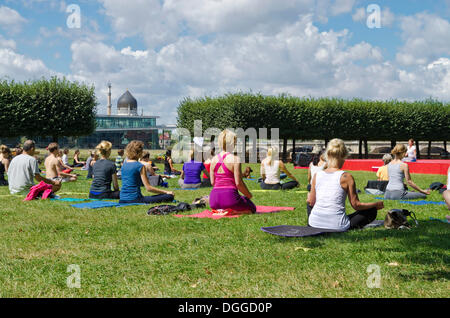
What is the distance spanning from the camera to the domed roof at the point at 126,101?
14575 cm

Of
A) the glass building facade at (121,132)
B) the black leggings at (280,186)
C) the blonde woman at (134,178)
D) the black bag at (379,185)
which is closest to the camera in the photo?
the blonde woman at (134,178)

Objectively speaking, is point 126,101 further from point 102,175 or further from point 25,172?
point 102,175

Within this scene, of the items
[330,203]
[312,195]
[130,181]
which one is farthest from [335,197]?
[130,181]

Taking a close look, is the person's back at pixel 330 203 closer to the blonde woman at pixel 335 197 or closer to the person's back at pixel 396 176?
the blonde woman at pixel 335 197

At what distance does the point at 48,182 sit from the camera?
11844 mm

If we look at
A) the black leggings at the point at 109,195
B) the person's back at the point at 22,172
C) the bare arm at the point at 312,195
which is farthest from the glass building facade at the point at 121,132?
the bare arm at the point at 312,195

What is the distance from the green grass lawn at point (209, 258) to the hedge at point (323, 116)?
119 ft

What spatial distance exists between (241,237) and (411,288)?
9.45ft

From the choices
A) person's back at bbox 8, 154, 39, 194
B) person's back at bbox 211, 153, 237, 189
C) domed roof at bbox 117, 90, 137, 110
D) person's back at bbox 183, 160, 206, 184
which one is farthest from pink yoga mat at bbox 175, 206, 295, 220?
domed roof at bbox 117, 90, 137, 110

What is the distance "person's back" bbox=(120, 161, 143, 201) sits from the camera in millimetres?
10539
